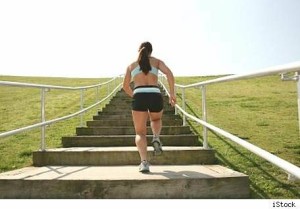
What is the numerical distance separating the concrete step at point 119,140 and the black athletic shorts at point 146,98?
59.9 inches

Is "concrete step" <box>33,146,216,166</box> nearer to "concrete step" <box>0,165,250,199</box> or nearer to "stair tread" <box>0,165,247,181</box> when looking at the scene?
"stair tread" <box>0,165,247,181</box>

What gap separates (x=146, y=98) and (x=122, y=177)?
3.46 feet

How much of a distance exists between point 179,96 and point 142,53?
1072 centimetres

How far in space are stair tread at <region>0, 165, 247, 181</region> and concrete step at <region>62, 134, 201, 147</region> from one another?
41.5 inches

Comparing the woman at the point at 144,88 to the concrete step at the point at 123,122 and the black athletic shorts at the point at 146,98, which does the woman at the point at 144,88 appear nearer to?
the black athletic shorts at the point at 146,98

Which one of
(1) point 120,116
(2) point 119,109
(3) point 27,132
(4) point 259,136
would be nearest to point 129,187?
(4) point 259,136

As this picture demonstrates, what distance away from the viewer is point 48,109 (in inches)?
489

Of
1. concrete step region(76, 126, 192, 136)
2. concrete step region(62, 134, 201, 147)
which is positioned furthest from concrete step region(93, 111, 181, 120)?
concrete step region(62, 134, 201, 147)

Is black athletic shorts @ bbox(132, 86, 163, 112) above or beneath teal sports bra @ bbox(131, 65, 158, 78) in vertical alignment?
beneath

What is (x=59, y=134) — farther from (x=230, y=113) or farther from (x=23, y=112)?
(x=230, y=113)

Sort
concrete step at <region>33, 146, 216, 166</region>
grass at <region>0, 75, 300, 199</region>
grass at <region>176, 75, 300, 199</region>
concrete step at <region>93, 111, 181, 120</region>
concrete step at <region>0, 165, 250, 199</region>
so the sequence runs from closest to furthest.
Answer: concrete step at <region>0, 165, 250, 199</region> → grass at <region>176, 75, 300, 199</region> → grass at <region>0, 75, 300, 199</region> → concrete step at <region>33, 146, 216, 166</region> → concrete step at <region>93, 111, 181, 120</region>

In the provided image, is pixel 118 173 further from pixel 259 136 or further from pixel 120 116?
pixel 120 116

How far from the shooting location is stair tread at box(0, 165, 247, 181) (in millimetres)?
3984

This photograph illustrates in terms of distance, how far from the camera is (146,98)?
4496 millimetres
